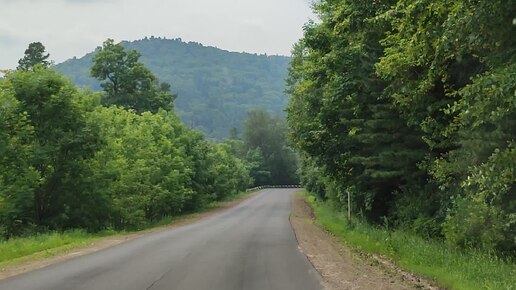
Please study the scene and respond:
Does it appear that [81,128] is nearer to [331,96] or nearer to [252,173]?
[331,96]

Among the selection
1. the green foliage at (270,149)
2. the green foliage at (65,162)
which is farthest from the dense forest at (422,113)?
the green foliage at (270,149)

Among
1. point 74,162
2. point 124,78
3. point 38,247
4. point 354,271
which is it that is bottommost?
point 354,271

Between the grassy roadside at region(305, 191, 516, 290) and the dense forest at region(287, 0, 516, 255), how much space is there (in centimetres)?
71

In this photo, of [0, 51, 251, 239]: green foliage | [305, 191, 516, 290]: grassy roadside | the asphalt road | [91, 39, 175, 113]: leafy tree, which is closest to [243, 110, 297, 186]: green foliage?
[91, 39, 175, 113]: leafy tree

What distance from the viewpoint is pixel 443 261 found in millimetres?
12672

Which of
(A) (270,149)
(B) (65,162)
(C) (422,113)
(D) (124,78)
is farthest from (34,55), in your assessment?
(A) (270,149)

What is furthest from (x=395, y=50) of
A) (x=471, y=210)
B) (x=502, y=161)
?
(x=502, y=161)

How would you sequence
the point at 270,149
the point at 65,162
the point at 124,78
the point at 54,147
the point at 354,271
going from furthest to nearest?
the point at 270,149, the point at 124,78, the point at 65,162, the point at 54,147, the point at 354,271

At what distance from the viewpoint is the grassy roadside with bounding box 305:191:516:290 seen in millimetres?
10172

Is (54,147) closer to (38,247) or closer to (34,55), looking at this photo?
(38,247)

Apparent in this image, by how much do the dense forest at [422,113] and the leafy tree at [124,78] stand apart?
123ft

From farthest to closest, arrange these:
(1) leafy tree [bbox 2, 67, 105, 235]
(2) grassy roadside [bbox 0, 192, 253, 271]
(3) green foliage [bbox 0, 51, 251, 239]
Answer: (1) leafy tree [bbox 2, 67, 105, 235] < (3) green foliage [bbox 0, 51, 251, 239] < (2) grassy roadside [bbox 0, 192, 253, 271]

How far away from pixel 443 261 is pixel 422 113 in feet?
22.5

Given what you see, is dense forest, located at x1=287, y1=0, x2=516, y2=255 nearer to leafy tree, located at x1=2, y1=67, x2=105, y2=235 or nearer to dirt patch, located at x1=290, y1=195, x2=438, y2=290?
dirt patch, located at x1=290, y1=195, x2=438, y2=290
